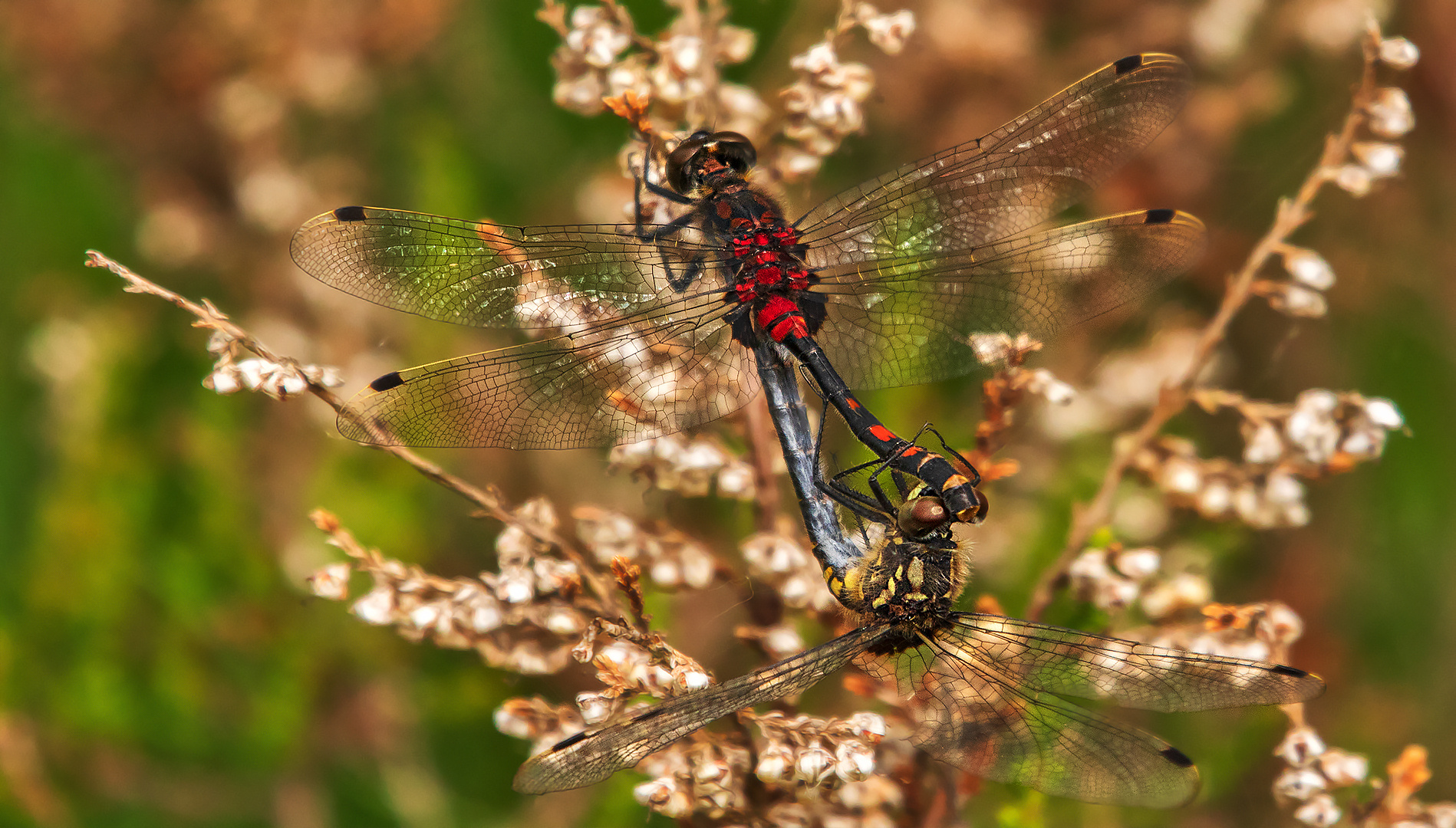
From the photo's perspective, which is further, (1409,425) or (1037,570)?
(1409,425)

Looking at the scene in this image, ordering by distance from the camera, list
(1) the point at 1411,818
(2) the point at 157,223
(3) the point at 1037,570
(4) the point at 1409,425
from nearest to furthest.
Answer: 1. (1) the point at 1411,818
2. (3) the point at 1037,570
3. (4) the point at 1409,425
4. (2) the point at 157,223

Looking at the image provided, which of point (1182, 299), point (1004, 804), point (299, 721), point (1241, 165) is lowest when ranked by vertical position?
point (1004, 804)

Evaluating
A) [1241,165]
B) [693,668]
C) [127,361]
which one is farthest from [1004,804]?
[127,361]

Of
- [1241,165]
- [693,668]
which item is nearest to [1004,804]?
[693,668]

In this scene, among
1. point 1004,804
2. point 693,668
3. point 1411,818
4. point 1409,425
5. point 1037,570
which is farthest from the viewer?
point 1409,425

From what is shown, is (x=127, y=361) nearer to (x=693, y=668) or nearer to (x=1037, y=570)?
(x=693, y=668)

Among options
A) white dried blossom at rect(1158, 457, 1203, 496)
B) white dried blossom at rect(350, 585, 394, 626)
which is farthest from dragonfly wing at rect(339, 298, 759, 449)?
white dried blossom at rect(1158, 457, 1203, 496)

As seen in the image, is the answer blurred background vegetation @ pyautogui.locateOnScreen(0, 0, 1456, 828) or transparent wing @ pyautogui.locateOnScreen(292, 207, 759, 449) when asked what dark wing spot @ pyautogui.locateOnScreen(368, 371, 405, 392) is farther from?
blurred background vegetation @ pyautogui.locateOnScreen(0, 0, 1456, 828)

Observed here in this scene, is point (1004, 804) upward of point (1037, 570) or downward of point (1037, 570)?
downward

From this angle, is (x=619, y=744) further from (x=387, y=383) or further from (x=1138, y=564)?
(x=1138, y=564)
